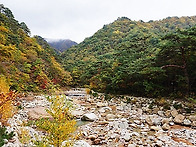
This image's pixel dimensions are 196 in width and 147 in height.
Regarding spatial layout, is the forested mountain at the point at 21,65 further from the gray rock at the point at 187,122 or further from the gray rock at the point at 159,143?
the gray rock at the point at 187,122

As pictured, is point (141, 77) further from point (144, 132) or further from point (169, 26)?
point (169, 26)

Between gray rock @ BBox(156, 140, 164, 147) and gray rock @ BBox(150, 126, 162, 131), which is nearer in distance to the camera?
gray rock @ BBox(156, 140, 164, 147)

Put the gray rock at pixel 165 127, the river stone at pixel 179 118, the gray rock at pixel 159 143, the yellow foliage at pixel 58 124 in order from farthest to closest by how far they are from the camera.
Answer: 1. the river stone at pixel 179 118
2. the gray rock at pixel 165 127
3. the gray rock at pixel 159 143
4. the yellow foliage at pixel 58 124

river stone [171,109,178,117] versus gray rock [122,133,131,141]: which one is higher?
river stone [171,109,178,117]

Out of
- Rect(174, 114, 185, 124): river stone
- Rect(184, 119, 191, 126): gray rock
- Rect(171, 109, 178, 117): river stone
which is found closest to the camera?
Rect(184, 119, 191, 126): gray rock

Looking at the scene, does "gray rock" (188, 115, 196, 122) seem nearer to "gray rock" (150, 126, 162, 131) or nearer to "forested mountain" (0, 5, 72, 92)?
"gray rock" (150, 126, 162, 131)

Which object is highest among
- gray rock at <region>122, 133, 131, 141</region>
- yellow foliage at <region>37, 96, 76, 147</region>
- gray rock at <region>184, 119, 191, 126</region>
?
yellow foliage at <region>37, 96, 76, 147</region>

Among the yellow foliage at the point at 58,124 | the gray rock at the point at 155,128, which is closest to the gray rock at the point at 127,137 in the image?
the gray rock at the point at 155,128

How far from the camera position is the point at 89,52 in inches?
1971

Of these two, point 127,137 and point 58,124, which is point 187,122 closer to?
point 127,137

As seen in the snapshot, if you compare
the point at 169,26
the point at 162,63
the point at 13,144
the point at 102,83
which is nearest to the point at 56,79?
the point at 102,83

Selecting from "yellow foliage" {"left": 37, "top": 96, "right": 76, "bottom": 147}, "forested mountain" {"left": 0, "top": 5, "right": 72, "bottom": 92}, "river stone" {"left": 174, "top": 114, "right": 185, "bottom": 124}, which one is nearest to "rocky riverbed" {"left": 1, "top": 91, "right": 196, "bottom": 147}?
"river stone" {"left": 174, "top": 114, "right": 185, "bottom": 124}

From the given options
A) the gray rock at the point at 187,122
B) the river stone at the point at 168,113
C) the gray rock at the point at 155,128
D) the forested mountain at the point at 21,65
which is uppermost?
the forested mountain at the point at 21,65

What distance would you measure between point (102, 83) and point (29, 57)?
429 inches
